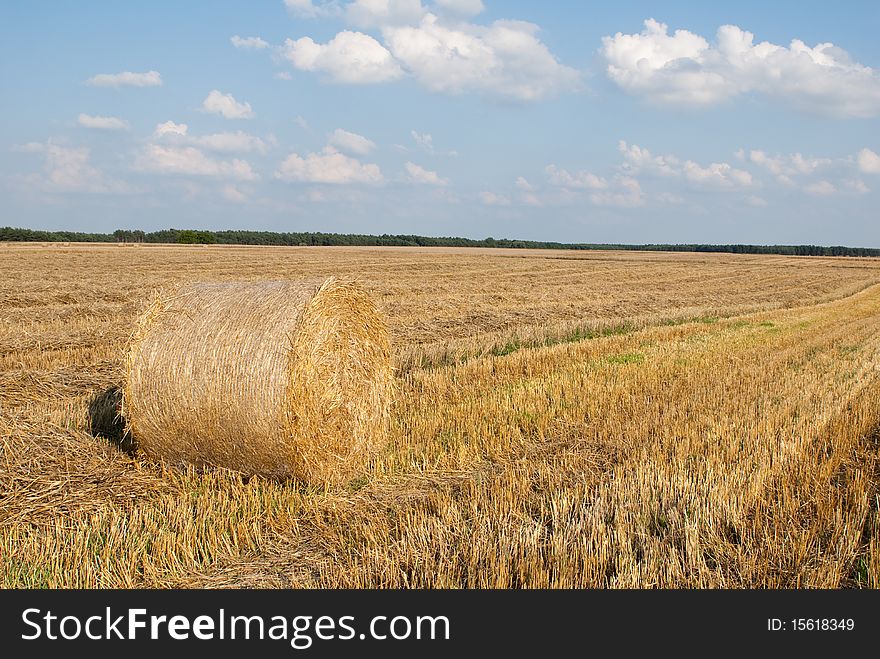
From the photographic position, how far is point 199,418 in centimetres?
583

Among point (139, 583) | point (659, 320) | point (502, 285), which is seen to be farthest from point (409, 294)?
point (139, 583)

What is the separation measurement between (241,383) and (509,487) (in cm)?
235

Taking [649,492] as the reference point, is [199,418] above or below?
above

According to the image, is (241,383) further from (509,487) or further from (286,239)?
(286,239)

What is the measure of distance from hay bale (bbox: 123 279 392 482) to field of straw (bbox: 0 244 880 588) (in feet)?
0.84

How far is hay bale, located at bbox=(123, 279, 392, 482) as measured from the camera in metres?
5.79

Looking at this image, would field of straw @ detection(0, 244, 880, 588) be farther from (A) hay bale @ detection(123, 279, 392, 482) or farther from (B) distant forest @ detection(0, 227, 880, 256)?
(B) distant forest @ detection(0, 227, 880, 256)

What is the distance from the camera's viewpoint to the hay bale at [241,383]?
19.0 ft

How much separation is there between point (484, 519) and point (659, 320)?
1380cm

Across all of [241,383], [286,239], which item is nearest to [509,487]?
[241,383]

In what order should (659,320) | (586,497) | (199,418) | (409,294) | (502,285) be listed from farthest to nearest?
(502,285), (409,294), (659,320), (199,418), (586,497)

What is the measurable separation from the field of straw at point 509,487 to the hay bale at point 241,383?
0.26 metres

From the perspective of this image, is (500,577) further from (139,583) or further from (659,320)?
(659,320)

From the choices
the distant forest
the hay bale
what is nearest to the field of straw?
the hay bale
